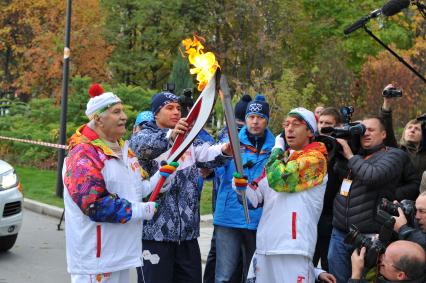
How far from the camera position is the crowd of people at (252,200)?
421 cm

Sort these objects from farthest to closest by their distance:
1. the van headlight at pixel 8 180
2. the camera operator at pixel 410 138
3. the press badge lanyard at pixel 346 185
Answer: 1. the van headlight at pixel 8 180
2. the camera operator at pixel 410 138
3. the press badge lanyard at pixel 346 185

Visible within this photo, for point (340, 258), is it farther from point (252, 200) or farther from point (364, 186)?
point (252, 200)

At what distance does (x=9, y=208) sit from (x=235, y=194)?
3816 millimetres

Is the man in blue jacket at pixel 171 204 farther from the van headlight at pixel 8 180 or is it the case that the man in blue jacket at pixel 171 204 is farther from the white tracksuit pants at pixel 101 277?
the van headlight at pixel 8 180

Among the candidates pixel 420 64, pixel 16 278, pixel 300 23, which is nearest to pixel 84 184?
pixel 16 278

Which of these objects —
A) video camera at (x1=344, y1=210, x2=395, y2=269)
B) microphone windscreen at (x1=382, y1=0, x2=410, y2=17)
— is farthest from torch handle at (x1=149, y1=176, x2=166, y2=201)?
microphone windscreen at (x1=382, y1=0, x2=410, y2=17)

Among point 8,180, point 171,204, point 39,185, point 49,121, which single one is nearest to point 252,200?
point 171,204

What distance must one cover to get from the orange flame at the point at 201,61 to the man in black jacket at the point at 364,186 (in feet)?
4.47

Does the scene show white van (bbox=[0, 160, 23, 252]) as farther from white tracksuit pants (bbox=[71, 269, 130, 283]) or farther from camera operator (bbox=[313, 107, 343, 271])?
white tracksuit pants (bbox=[71, 269, 130, 283])

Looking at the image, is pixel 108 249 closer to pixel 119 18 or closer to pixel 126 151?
pixel 126 151

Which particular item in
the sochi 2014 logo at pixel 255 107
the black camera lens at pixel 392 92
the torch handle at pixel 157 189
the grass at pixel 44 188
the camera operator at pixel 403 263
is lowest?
the grass at pixel 44 188

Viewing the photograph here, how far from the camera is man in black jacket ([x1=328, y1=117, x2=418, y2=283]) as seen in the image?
5059 mm

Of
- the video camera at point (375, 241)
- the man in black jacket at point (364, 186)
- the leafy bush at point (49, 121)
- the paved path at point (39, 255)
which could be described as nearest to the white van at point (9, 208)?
the paved path at point (39, 255)

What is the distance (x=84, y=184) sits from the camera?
4.16 meters
